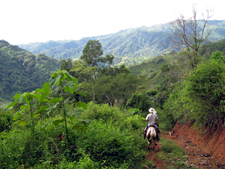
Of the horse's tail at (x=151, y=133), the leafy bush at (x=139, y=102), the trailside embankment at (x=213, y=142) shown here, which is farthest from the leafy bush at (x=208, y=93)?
the leafy bush at (x=139, y=102)

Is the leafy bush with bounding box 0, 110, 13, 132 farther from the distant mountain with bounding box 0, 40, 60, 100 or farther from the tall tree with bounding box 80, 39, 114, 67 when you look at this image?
the distant mountain with bounding box 0, 40, 60, 100

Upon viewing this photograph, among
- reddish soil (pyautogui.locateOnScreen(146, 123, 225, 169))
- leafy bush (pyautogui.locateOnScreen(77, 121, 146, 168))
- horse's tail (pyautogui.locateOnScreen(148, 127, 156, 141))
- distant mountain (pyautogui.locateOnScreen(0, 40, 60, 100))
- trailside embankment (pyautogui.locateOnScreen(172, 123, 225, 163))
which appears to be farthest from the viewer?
distant mountain (pyautogui.locateOnScreen(0, 40, 60, 100))

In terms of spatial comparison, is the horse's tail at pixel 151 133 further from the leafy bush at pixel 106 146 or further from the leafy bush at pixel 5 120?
the leafy bush at pixel 5 120

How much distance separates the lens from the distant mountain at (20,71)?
94812mm

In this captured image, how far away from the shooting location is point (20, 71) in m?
110

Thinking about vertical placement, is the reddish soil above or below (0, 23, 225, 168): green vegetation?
below

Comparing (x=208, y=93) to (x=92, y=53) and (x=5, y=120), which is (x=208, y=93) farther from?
(x=92, y=53)

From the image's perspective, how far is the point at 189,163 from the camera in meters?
6.12

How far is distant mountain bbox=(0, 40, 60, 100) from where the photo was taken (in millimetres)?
94812

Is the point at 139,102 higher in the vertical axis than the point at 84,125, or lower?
lower

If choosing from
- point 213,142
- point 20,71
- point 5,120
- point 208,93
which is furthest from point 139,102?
point 20,71

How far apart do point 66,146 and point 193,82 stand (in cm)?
706

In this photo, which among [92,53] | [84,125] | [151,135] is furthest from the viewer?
[92,53]

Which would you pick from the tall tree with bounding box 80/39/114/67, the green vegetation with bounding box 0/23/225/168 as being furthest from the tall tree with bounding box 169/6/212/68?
the tall tree with bounding box 80/39/114/67
